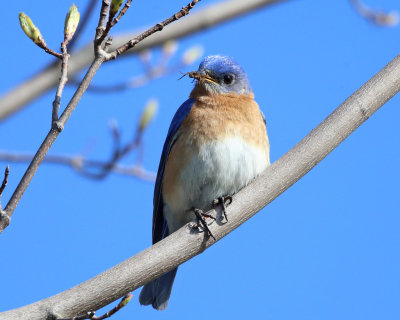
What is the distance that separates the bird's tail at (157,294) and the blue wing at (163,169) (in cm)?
40

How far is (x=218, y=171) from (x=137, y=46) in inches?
50.6

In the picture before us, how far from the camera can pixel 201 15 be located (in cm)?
570

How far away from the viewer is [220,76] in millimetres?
5887

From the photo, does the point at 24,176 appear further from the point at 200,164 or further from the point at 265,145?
the point at 265,145

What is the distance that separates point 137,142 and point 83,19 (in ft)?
5.74

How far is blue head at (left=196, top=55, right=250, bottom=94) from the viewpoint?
19.0 feet

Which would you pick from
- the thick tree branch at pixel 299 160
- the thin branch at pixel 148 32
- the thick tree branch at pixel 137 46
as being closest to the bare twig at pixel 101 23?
the thin branch at pixel 148 32

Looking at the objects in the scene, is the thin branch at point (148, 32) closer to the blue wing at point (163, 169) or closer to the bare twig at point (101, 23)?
the bare twig at point (101, 23)

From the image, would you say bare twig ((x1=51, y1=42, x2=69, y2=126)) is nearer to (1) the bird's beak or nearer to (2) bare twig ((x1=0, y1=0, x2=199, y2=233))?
(2) bare twig ((x1=0, y1=0, x2=199, y2=233))

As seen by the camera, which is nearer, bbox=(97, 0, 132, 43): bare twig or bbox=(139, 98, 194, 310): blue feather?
bbox=(97, 0, 132, 43): bare twig

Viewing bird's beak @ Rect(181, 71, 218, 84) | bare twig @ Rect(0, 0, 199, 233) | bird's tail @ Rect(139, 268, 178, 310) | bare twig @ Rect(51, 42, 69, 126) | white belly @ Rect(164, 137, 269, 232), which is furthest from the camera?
bird's beak @ Rect(181, 71, 218, 84)

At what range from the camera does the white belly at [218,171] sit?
16.8ft

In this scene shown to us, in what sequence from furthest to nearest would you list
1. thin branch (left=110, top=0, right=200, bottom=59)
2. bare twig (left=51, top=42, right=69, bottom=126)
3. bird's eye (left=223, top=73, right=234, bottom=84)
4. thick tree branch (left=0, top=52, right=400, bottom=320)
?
bird's eye (left=223, top=73, right=234, bottom=84), thick tree branch (left=0, top=52, right=400, bottom=320), thin branch (left=110, top=0, right=200, bottom=59), bare twig (left=51, top=42, right=69, bottom=126)

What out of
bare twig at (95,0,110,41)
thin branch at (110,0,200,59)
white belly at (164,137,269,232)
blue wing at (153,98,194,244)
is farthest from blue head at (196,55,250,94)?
bare twig at (95,0,110,41)
